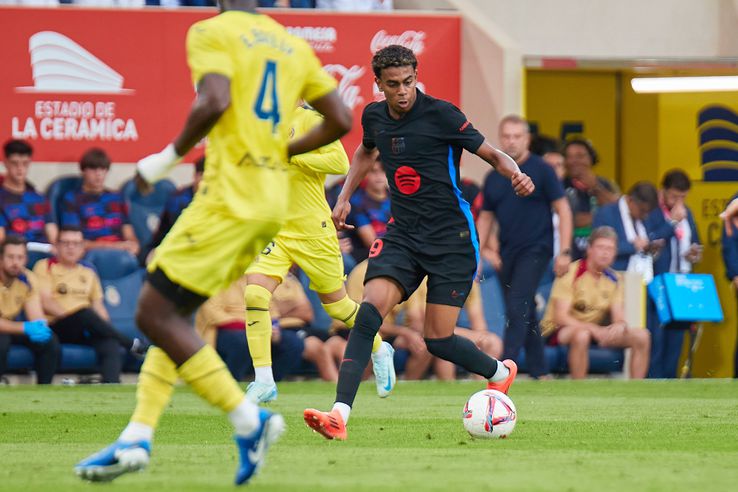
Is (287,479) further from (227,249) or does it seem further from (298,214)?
(298,214)

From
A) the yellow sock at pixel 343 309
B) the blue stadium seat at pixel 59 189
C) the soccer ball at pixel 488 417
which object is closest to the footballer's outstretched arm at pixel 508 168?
the soccer ball at pixel 488 417

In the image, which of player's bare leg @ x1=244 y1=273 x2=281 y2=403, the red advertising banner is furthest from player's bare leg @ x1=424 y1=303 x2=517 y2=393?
the red advertising banner

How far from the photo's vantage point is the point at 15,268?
14258mm

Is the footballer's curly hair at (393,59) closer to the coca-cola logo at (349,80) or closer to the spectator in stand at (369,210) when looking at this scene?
the spectator in stand at (369,210)

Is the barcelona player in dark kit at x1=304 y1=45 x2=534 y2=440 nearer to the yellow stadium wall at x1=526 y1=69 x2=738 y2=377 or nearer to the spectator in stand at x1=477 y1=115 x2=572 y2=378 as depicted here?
the spectator in stand at x1=477 y1=115 x2=572 y2=378

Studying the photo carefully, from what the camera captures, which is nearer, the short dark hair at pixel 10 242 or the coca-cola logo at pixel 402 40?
the short dark hair at pixel 10 242

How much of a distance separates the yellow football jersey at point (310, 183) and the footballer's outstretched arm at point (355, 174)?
41.0 inches

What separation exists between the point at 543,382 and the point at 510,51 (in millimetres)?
4867

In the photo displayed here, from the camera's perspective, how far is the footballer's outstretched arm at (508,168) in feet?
27.3

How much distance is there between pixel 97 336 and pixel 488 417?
691 centimetres

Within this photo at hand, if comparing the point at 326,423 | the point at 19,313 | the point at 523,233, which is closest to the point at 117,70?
the point at 19,313

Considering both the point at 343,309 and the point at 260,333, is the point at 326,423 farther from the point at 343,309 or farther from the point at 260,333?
the point at 343,309

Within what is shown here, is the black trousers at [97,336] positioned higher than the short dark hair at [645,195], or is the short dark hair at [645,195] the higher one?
the short dark hair at [645,195]

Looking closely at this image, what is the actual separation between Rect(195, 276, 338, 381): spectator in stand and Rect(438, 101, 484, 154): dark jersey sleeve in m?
5.79
